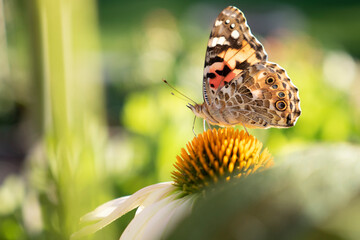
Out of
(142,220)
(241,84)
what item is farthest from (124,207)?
(241,84)

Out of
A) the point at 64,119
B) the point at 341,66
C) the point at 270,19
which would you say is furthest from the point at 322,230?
the point at 270,19

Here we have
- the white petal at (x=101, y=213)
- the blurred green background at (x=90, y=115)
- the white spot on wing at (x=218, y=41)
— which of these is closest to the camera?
the white petal at (x=101, y=213)

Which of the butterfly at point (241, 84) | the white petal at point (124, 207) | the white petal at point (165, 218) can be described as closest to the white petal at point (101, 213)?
the white petal at point (124, 207)

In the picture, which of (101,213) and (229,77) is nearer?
(101,213)

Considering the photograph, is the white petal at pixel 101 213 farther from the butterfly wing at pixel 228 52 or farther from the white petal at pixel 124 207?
the butterfly wing at pixel 228 52

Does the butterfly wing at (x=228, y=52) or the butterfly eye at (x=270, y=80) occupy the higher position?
the butterfly wing at (x=228, y=52)

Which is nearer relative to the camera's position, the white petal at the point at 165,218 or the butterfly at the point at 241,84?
the white petal at the point at 165,218

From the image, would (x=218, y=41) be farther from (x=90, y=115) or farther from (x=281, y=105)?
(x=90, y=115)
